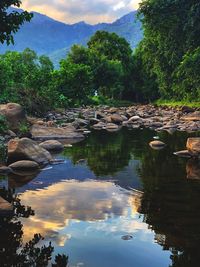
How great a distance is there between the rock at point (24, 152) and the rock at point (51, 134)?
6472 millimetres

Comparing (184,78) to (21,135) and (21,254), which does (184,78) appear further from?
(21,254)

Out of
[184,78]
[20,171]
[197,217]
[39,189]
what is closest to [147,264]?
[197,217]

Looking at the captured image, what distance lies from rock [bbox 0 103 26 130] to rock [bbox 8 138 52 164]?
6.95 m

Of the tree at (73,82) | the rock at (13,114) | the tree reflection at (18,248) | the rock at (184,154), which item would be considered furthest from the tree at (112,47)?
the tree reflection at (18,248)

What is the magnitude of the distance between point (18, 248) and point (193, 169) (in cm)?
785

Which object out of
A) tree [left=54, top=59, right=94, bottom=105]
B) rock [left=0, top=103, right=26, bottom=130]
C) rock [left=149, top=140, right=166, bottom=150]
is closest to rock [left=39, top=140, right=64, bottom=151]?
rock [left=0, top=103, right=26, bottom=130]

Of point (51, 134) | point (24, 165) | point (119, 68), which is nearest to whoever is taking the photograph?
point (24, 165)

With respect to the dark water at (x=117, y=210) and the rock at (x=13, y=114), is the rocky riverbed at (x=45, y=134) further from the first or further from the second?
the dark water at (x=117, y=210)

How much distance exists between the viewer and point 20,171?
1245cm

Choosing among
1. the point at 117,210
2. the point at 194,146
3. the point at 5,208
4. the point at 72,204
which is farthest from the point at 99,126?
the point at 5,208

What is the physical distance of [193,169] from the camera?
13141 mm

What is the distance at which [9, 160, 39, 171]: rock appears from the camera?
1268 centimetres

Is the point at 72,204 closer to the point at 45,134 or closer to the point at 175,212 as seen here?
the point at 175,212

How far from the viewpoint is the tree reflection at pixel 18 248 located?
19.9 feet
